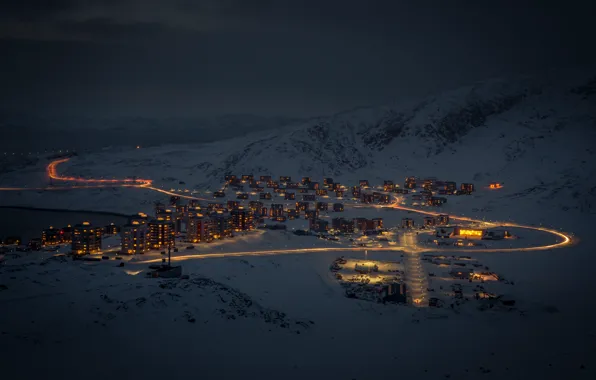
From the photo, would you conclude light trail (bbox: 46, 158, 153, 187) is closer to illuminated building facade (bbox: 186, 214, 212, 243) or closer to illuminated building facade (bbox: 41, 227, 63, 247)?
illuminated building facade (bbox: 41, 227, 63, 247)

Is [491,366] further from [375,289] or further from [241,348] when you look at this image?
[375,289]

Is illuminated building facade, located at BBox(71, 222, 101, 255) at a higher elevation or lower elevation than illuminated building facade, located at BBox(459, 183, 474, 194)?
lower

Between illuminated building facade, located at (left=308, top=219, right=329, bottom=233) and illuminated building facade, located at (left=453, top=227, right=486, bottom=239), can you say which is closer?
illuminated building facade, located at (left=453, top=227, right=486, bottom=239)

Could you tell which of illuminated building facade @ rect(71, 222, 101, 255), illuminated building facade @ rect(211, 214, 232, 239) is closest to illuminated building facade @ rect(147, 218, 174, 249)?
illuminated building facade @ rect(71, 222, 101, 255)

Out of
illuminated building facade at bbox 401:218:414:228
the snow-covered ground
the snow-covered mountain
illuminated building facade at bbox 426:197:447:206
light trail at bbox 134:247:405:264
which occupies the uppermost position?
the snow-covered mountain

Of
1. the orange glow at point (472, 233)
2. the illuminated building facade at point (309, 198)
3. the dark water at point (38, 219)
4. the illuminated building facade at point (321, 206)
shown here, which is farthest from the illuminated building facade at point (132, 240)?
the illuminated building facade at point (309, 198)

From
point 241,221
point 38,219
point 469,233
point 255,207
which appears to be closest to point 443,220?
point 469,233

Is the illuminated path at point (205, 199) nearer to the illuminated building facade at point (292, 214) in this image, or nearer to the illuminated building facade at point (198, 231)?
the illuminated building facade at point (198, 231)
